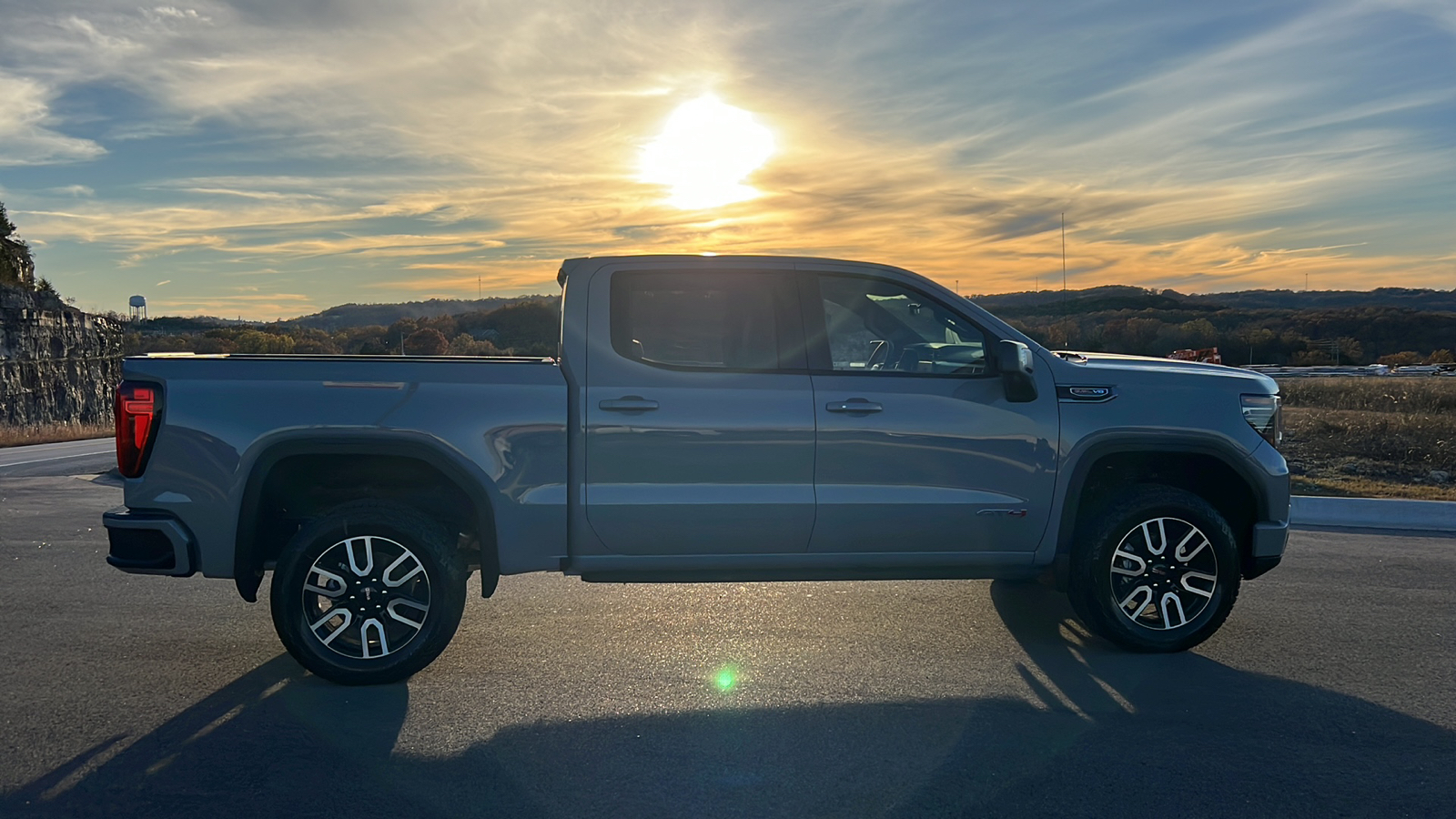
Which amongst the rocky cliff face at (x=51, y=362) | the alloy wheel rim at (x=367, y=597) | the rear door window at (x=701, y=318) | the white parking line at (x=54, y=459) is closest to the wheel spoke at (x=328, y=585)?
the alloy wheel rim at (x=367, y=597)

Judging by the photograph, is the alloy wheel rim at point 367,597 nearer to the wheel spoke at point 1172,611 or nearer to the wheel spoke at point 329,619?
the wheel spoke at point 329,619

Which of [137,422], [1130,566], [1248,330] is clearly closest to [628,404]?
[137,422]

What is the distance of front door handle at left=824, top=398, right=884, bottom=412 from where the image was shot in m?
5.37

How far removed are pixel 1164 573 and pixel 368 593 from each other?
3.96 m

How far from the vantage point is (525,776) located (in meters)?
4.03

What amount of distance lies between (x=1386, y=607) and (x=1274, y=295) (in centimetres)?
19134

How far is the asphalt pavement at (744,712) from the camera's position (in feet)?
12.7

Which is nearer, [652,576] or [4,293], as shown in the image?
[652,576]

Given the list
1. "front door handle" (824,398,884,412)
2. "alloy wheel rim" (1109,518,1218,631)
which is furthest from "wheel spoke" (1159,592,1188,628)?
"front door handle" (824,398,884,412)

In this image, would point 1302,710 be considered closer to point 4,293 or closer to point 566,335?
point 566,335

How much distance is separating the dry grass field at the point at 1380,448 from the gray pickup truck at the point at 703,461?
7828 millimetres

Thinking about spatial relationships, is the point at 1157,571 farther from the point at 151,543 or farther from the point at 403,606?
the point at 151,543

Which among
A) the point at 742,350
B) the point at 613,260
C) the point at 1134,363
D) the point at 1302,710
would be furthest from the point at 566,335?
the point at 1302,710

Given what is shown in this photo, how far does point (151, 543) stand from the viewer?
5.09 meters
